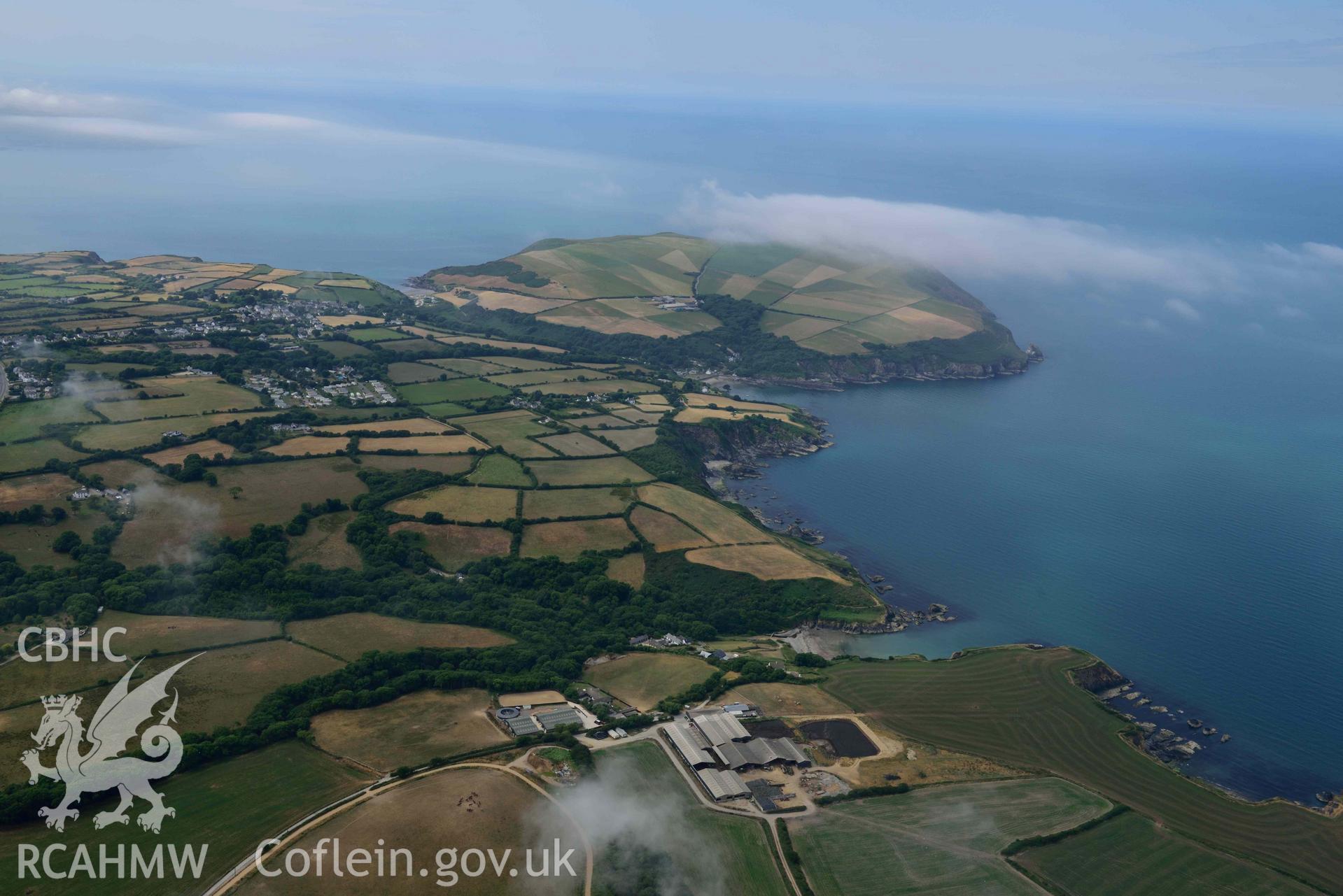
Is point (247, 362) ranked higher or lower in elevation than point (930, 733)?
higher

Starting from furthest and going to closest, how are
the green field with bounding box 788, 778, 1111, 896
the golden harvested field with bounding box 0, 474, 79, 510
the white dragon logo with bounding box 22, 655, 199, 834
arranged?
the golden harvested field with bounding box 0, 474, 79, 510 → the green field with bounding box 788, 778, 1111, 896 → the white dragon logo with bounding box 22, 655, 199, 834

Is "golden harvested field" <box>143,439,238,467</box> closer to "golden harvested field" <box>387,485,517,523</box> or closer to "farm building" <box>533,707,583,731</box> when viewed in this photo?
"golden harvested field" <box>387,485,517,523</box>

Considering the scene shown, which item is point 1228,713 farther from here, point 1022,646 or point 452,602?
point 452,602

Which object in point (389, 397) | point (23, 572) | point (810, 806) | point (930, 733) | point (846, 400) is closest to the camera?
point (810, 806)

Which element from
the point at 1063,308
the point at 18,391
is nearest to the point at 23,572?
the point at 18,391

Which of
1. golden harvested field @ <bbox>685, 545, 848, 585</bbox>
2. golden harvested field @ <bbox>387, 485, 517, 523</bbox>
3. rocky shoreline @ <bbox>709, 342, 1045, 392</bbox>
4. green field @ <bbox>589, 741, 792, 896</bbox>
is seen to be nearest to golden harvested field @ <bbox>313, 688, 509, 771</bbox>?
green field @ <bbox>589, 741, 792, 896</bbox>

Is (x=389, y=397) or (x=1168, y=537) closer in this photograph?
(x=1168, y=537)

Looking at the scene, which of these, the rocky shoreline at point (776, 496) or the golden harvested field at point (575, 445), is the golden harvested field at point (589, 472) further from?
the rocky shoreline at point (776, 496)
